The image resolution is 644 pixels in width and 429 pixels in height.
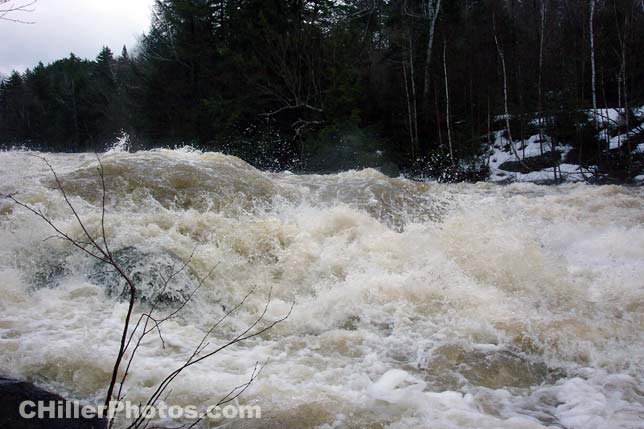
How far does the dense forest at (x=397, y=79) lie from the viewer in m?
16.5

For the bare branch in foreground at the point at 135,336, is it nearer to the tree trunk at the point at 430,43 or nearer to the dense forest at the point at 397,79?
the dense forest at the point at 397,79

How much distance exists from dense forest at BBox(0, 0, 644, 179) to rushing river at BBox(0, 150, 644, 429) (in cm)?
959

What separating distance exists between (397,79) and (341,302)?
16.7m

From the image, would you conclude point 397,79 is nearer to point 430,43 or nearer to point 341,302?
point 430,43

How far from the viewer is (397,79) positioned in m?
20.2

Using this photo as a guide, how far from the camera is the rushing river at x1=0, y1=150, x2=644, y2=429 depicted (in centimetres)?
340

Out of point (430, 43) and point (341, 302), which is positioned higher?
point (430, 43)

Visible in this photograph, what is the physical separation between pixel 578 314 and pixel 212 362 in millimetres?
3352

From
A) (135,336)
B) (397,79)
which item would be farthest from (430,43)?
(135,336)

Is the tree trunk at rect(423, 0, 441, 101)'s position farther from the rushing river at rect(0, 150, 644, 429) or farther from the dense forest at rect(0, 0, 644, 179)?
the rushing river at rect(0, 150, 644, 429)

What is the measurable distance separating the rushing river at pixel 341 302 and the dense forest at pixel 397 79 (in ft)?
31.4

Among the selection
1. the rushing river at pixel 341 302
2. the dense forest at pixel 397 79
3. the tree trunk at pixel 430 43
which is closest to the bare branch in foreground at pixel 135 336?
the rushing river at pixel 341 302

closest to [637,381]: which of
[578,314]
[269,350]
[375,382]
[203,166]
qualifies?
[578,314]

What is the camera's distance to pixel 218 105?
19438 millimetres
